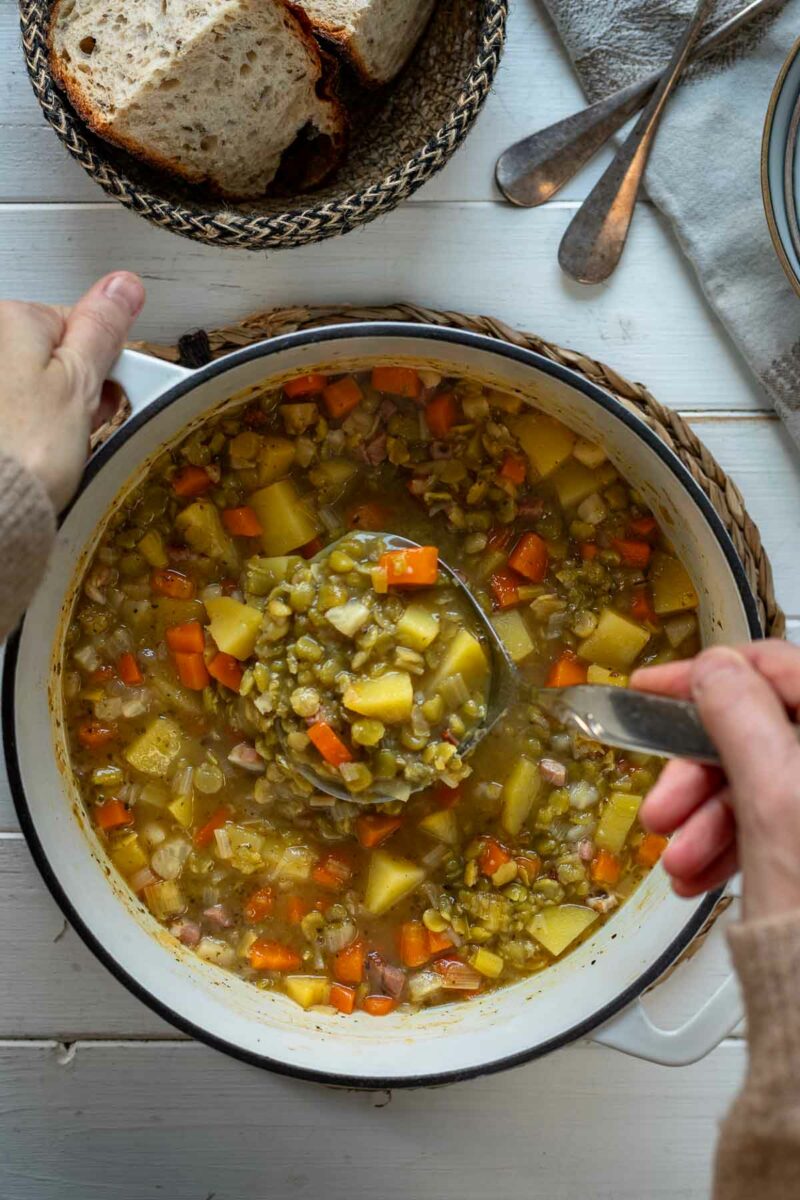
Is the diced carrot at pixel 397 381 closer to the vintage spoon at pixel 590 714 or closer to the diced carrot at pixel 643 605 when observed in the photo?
the vintage spoon at pixel 590 714

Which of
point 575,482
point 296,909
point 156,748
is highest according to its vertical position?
point 575,482

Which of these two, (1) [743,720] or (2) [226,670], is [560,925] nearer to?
(2) [226,670]

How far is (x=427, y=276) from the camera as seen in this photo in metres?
2.57

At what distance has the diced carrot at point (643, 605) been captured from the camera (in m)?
2.63

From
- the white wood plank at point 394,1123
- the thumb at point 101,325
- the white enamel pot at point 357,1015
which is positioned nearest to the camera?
the thumb at point 101,325

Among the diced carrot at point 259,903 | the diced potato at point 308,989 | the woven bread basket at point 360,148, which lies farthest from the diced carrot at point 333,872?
the woven bread basket at point 360,148

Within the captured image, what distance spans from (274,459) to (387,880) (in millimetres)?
1038

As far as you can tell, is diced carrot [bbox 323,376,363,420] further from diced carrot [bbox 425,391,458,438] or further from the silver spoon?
the silver spoon

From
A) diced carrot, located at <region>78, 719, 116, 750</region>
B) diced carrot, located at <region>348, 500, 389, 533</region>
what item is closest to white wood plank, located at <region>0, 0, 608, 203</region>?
diced carrot, located at <region>348, 500, 389, 533</region>

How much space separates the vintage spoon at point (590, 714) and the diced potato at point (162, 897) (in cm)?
45

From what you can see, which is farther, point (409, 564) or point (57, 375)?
point (409, 564)

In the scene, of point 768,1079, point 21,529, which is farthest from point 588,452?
point 768,1079

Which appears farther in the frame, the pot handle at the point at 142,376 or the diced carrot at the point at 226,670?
the diced carrot at the point at 226,670

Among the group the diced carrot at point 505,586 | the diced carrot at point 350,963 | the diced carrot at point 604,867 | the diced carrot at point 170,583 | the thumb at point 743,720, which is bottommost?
the diced carrot at point 350,963
